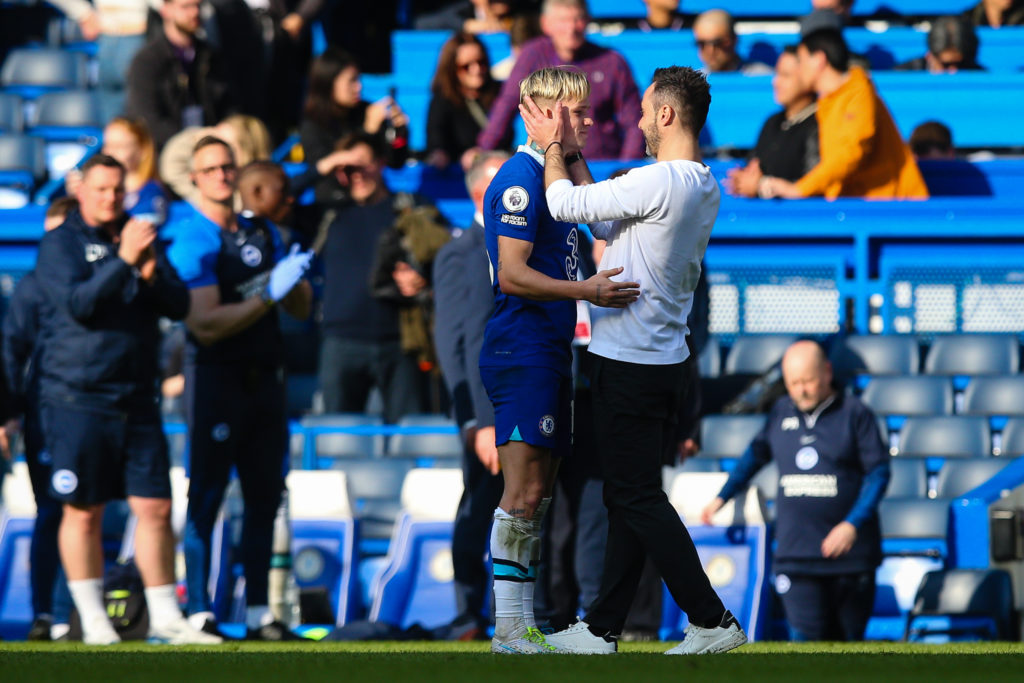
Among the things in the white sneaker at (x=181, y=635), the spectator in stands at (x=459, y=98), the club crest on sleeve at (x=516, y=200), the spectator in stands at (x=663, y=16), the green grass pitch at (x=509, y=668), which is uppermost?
the spectator in stands at (x=663, y=16)

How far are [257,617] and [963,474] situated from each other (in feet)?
11.8

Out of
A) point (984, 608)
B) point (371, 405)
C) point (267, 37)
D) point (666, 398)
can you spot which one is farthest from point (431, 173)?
point (666, 398)

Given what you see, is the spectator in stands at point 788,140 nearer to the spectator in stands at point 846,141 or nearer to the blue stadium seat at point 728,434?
the spectator in stands at point 846,141

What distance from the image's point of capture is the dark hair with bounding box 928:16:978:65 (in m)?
10.7

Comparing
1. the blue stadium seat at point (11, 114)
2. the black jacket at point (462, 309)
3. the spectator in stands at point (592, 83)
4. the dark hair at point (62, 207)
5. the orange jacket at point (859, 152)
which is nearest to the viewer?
the black jacket at point (462, 309)

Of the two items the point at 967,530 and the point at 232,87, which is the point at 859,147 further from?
the point at 232,87

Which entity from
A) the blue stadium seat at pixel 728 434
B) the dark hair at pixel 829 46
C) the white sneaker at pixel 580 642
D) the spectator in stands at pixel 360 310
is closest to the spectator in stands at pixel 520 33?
the spectator in stands at pixel 360 310

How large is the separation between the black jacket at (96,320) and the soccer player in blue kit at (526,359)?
2181 mm

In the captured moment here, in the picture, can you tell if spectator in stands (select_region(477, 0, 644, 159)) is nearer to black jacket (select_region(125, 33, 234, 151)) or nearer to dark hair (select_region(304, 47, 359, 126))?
dark hair (select_region(304, 47, 359, 126))

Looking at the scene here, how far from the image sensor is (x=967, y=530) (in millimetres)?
7070

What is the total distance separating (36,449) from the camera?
21.5 feet

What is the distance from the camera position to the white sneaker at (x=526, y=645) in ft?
14.7

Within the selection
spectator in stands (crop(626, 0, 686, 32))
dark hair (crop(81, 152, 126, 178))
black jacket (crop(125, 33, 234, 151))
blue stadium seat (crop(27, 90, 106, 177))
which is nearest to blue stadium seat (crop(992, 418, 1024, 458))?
dark hair (crop(81, 152, 126, 178))

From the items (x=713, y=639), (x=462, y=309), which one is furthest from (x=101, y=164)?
(x=713, y=639)
